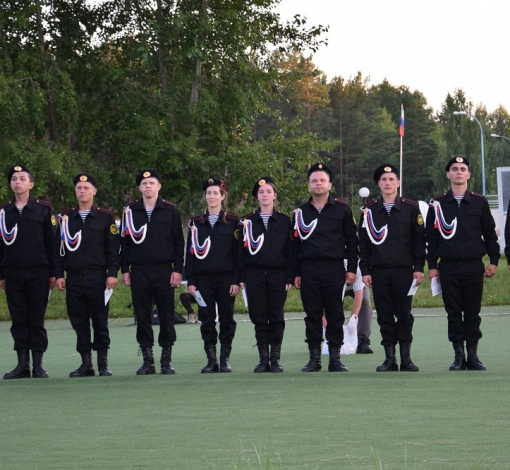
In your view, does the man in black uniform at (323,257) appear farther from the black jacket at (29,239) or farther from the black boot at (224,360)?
the black jacket at (29,239)

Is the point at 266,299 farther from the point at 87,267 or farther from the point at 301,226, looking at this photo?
the point at 87,267

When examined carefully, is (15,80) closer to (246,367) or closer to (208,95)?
(208,95)

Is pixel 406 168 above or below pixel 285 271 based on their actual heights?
above

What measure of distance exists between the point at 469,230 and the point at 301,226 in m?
1.47

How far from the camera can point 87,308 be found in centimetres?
1015

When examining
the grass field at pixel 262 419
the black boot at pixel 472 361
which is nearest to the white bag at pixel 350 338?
the grass field at pixel 262 419

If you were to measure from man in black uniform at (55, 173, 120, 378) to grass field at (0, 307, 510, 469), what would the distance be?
0.39 metres

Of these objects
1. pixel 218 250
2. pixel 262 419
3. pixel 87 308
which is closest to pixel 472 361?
pixel 218 250

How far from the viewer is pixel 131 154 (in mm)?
24109

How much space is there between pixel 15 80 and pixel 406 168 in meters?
68.3

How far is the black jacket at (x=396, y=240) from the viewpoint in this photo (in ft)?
31.8

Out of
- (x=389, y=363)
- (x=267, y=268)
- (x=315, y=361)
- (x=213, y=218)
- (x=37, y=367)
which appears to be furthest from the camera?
(x=213, y=218)

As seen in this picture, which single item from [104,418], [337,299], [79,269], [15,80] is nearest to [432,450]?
[104,418]

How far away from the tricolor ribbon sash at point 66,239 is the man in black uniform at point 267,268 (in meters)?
1.48
